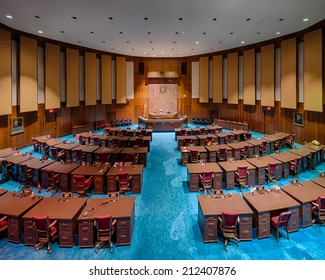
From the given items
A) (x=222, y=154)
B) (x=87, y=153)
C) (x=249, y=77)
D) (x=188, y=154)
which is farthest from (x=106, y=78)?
(x=222, y=154)

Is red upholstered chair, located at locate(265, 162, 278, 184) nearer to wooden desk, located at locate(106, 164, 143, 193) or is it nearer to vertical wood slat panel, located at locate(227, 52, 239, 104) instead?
wooden desk, located at locate(106, 164, 143, 193)

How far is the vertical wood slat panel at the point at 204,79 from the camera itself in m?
25.2

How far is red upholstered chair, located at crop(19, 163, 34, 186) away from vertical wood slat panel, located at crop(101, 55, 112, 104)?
46.4ft

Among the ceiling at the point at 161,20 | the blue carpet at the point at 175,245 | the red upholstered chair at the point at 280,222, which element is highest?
the ceiling at the point at 161,20

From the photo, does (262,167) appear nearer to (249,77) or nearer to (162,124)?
(162,124)

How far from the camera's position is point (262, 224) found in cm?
654

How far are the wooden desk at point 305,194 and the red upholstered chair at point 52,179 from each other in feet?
26.3

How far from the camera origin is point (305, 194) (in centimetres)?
746

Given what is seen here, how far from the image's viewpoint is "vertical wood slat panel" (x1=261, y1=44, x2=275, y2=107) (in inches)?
759

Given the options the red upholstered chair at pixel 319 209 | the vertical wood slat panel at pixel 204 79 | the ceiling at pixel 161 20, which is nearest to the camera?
the red upholstered chair at pixel 319 209

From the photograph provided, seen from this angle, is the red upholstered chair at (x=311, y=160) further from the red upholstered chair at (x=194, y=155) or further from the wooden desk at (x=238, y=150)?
the red upholstered chair at (x=194, y=155)

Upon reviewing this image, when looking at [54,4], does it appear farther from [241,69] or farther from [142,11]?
[241,69]

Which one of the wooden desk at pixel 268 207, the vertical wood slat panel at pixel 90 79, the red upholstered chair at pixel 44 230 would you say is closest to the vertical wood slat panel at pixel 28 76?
the vertical wood slat panel at pixel 90 79

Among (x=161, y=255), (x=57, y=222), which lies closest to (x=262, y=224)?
(x=161, y=255)
